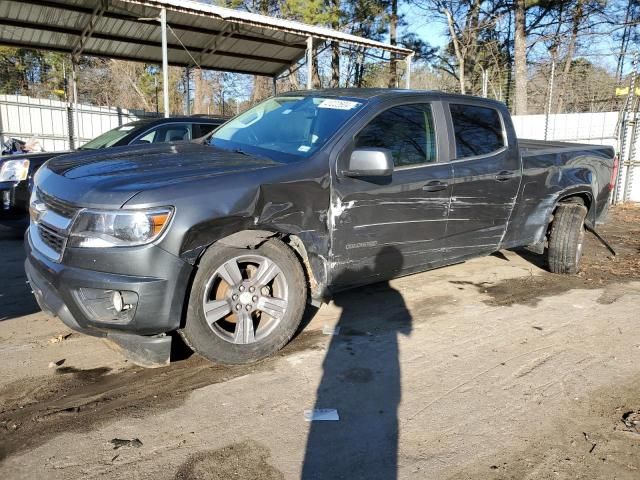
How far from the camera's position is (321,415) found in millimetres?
2906

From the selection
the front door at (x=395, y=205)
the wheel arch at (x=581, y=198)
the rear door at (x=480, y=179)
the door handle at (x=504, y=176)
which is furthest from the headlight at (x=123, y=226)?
the wheel arch at (x=581, y=198)

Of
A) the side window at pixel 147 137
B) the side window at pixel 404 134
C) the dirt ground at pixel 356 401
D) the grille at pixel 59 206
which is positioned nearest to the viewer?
the dirt ground at pixel 356 401

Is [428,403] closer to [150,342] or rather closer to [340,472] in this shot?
[340,472]

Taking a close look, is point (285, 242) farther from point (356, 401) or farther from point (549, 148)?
point (549, 148)

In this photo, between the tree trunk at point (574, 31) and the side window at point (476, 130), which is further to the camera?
the tree trunk at point (574, 31)

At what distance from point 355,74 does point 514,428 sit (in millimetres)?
25017

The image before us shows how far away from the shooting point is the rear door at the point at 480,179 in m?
4.46

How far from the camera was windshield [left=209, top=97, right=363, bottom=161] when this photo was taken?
3789mm

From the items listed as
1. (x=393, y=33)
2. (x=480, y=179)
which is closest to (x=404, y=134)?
(x=480, y=179)

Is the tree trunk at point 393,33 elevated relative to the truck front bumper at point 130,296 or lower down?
elevated

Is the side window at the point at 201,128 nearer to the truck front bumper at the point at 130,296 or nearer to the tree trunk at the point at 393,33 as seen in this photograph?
the truck front bumper at the point at 130,296

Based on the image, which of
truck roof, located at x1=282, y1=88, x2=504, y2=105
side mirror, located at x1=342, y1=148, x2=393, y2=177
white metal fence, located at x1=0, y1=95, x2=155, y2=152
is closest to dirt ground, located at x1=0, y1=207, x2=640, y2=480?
side mirror, located at x1=342, y1=148, x2=393, y2=177

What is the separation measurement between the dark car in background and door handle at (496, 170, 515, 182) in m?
3.41

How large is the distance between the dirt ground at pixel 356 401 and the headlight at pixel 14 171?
89.8 inches
